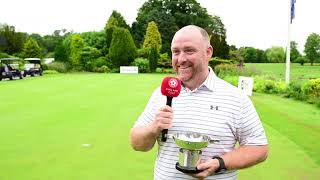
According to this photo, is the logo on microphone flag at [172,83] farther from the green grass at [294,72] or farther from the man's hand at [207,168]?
the green grass at [294,72]

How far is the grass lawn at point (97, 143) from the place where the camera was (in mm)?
6348

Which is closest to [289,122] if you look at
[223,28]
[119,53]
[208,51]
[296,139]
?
[296,139]

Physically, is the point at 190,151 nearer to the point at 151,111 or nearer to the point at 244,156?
the point at 244,156

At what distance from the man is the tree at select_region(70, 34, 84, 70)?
5040 centimetres

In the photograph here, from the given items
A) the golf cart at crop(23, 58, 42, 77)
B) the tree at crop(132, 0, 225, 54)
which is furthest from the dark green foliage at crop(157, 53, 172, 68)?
the golf cart at crop(23, 58, 42, 77)

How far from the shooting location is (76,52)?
5241 cm

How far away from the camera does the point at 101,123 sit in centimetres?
1065

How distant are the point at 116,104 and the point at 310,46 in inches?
1654

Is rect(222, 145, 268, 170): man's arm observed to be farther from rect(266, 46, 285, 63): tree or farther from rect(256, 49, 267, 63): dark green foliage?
rect(266, 46, 285, 63): tree

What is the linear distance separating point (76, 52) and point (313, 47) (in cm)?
2822

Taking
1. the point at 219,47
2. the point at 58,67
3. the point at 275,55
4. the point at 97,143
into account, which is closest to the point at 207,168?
the point at 97,143

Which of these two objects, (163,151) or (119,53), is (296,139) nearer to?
(163,151)

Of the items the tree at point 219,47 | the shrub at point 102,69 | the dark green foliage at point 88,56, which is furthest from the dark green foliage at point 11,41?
the tree at point 219,47

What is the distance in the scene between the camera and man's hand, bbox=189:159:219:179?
2.34m
